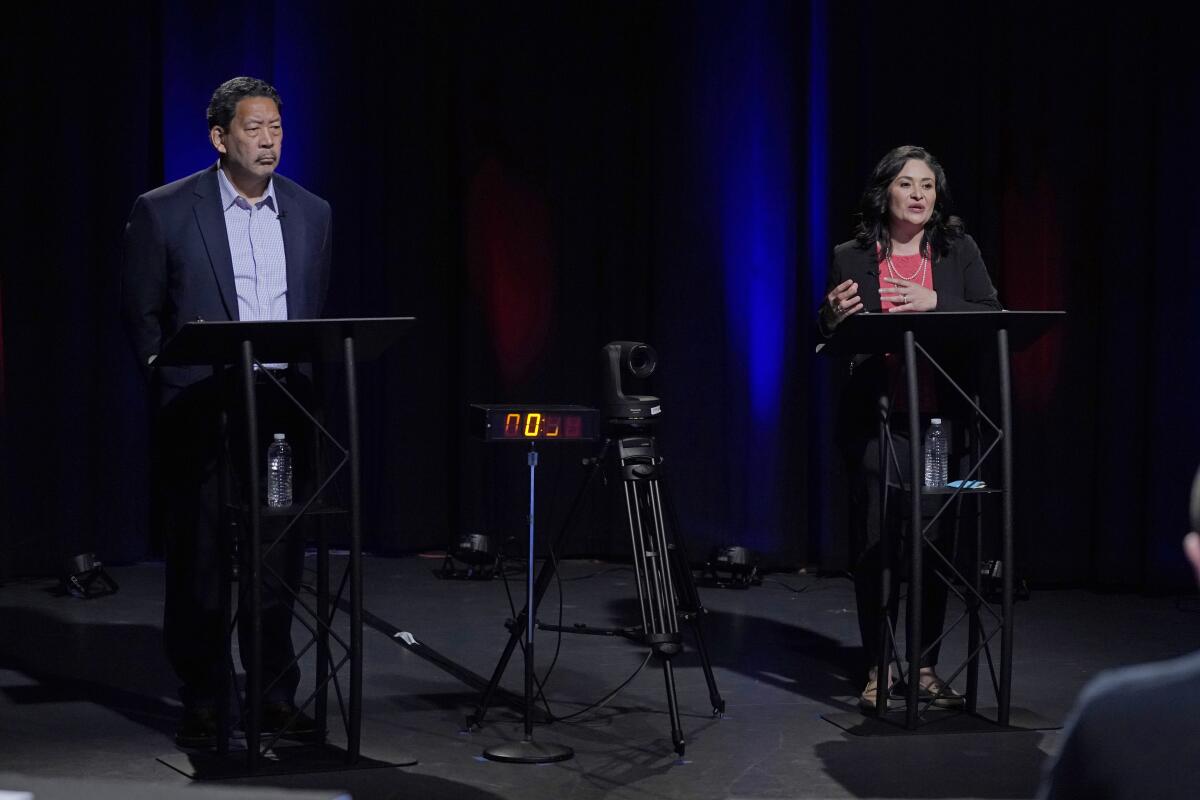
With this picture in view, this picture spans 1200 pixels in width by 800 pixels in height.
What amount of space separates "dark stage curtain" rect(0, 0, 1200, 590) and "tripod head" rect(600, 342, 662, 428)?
109 inches

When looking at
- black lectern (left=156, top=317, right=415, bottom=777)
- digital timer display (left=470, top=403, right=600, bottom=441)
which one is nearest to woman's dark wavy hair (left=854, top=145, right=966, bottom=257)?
digital timer display (left=470, top=403, right=600, bottom=441)

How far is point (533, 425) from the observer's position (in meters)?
3.63

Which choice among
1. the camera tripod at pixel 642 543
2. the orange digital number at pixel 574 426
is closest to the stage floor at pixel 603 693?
the camera tripod at pixel 642 543

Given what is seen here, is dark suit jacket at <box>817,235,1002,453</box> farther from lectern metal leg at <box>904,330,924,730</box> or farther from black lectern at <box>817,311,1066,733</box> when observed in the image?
lectern metal leg at <box>904,330,924,730</box>

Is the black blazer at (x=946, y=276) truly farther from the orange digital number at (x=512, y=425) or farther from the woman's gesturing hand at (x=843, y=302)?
the orange digital number at (x=512, y=425)

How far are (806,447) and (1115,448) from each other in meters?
1.28

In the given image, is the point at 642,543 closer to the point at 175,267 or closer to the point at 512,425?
the point at 512,425

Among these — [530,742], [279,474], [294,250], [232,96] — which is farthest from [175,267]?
[530,742]

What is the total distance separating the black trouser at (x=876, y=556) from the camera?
160 inches

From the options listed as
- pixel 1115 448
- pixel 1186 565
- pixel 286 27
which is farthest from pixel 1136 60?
pixel 286 27

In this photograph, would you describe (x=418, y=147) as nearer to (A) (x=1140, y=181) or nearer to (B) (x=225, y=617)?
(A) (x=1140, y=181)

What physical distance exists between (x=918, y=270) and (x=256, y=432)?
1.87 m

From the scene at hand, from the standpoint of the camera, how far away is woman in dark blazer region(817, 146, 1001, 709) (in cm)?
406

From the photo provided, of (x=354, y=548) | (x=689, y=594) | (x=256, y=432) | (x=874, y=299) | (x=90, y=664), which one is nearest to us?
(x=256, y=432)
